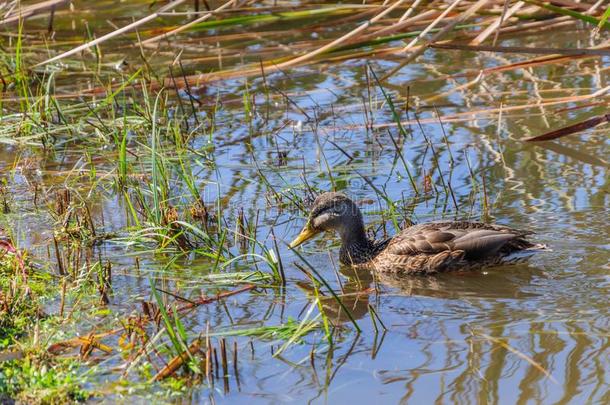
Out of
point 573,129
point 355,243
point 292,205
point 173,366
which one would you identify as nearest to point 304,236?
point 355,243

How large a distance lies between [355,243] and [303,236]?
34 centimetres

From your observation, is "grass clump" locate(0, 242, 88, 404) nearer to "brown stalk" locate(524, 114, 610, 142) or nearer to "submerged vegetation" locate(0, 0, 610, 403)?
"submerged vegetation" locate(0, 0, 610, 403)

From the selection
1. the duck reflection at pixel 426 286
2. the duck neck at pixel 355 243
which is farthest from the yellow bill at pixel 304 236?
the duck reflection at pixel 426 286

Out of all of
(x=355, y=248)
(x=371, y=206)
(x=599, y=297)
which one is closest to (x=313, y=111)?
(x=371, y=206)

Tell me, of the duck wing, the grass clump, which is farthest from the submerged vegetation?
the duck wing

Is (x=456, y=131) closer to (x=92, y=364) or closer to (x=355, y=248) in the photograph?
(x=355, y=248)

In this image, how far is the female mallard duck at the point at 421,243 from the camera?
245 inches

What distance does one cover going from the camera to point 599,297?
552 centimetres

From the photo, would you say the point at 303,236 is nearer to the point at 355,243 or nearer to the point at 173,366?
the point at 355,243

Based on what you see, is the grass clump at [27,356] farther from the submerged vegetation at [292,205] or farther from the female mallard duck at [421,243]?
the female mallard duck at [421,243]

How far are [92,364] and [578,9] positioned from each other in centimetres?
598

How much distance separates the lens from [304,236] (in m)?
6.69

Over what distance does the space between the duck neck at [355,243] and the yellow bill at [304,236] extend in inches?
6.8

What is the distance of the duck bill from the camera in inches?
261
